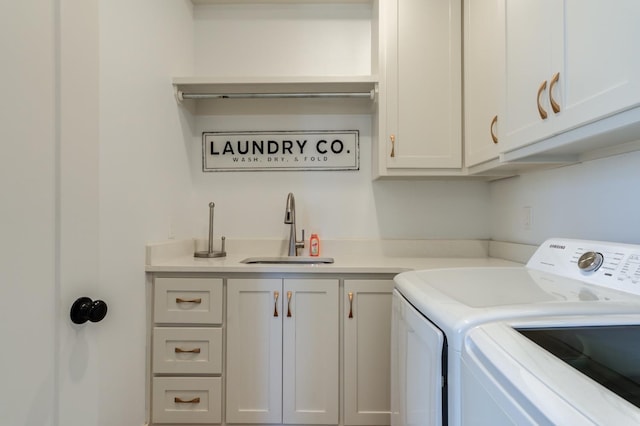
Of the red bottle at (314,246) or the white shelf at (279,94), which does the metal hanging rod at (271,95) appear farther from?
the red bottle at (314,246)

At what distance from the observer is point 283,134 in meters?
2.25

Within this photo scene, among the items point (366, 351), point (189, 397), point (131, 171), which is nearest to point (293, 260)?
point (366, 351)

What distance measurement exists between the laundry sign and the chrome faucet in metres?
0.27

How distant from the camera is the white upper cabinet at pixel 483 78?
150cm

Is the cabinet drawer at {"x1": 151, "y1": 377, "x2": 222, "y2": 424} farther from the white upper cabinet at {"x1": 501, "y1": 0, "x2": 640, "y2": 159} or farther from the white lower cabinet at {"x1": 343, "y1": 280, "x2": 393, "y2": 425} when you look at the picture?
the white upper cabinet at {"x1": 501, "y1": 0, "x2": 640, "y2": 159}

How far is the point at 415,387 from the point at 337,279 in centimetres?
72

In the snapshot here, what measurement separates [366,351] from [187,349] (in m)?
0.89

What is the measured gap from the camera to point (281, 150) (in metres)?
2.25

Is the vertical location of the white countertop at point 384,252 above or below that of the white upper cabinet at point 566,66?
below

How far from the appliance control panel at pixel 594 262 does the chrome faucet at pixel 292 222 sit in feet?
4.15

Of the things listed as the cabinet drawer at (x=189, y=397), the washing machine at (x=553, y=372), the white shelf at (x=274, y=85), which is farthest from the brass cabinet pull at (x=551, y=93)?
the cabinet drawer at (x=189, y=397)

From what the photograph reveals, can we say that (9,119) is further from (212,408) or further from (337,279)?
(212,408)

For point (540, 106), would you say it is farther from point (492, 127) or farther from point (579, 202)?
point (579, 202)

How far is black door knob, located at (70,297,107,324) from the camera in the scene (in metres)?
0.68
